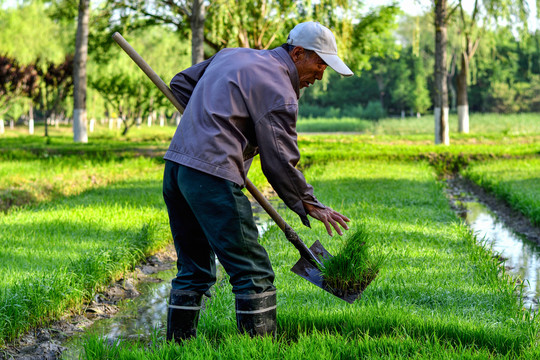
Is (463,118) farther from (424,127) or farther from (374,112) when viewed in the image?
(374,112)

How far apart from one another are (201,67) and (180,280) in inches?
47.3

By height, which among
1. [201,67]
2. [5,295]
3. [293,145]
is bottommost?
[5,295]

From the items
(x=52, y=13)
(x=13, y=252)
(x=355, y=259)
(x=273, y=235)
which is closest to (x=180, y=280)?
(x=355, y=259)

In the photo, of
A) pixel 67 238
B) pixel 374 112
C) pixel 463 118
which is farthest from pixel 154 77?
pixel 374 112

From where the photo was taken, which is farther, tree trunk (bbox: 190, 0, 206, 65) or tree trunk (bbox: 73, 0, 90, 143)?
tree trunk (bbox: 73, 0, 90, 143)

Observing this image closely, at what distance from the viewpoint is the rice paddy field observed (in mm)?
3350

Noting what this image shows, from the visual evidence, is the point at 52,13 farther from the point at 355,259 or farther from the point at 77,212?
the point at 355,259

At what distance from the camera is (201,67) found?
346 cm

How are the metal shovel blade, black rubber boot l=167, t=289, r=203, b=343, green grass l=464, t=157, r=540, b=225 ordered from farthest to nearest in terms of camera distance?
1. green grass l=464, t=157, r=540, b=225
2. the metal shovel blade
3. black rubber boot l=167, t=289, r=203, b=343

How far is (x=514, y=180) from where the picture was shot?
10719 mm

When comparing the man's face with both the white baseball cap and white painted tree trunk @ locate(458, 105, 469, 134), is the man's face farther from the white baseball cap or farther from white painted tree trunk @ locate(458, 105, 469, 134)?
white painted tree trunk @ locate(458, 105, 469, 134)

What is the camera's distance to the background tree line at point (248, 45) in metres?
19.7

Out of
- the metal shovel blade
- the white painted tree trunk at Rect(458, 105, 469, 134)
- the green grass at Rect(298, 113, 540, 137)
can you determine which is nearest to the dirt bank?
the metal shovel blade

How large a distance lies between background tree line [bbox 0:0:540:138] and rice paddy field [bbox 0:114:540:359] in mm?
7329
